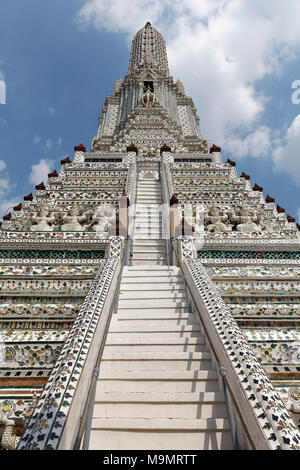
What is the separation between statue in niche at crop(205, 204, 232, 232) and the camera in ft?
29.0

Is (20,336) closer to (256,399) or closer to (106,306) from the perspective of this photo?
(106,306)

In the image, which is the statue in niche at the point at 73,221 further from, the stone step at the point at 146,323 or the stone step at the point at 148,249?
the stone step at the point at 146,323

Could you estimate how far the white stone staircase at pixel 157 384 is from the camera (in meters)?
3.01

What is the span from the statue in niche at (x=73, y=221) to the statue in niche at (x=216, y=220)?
3.89 metres

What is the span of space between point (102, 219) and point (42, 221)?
1793mm

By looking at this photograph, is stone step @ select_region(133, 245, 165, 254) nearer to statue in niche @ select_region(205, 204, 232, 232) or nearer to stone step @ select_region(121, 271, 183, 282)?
statue in niche @ select_region(205, 204, 232, 232)

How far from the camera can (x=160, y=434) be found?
9.92ft

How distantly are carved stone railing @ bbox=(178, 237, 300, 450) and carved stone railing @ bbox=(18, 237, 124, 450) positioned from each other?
4.58 feet

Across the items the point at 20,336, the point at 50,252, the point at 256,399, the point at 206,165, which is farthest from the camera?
the point at 206,165

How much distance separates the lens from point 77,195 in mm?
11141

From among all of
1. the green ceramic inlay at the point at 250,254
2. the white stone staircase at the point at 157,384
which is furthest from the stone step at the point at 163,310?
the green ceramic inlay at the point at 250,254

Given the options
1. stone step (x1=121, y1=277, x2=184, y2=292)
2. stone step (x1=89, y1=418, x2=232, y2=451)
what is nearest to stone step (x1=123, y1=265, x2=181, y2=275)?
stone step (x1=121, y1=277, x2=184, y2=292)

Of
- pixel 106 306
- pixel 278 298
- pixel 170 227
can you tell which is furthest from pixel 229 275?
pixel 106 306

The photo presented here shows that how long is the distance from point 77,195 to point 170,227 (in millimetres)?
4362
